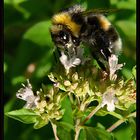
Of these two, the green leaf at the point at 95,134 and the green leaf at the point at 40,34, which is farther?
the green leaf at the point at 40,34

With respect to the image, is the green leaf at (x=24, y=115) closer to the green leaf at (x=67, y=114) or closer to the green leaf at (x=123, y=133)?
the green leaf at (x=67, y=114)

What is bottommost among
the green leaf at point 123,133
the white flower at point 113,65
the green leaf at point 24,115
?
the green leaf at point 123,133

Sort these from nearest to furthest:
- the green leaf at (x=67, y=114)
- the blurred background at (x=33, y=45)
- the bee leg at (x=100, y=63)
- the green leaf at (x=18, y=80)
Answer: the bee leg at (x=100, y=63) < the green leaf at (x=67, y=114) < the blurred background at (x=33, y=45) < the green leaf at (x=18, y=80)

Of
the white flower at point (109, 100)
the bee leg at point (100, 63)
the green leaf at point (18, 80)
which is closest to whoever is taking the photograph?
the white flower at point (109, 100)

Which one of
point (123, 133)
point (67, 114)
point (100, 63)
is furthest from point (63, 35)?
point (123, 133)

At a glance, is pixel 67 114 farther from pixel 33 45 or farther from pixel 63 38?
pixel 33 45

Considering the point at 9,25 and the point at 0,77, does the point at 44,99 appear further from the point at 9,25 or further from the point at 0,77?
the point at 9,25

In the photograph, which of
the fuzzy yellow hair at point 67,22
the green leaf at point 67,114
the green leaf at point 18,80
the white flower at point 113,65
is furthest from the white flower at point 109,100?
the green leaf at point 18,80
